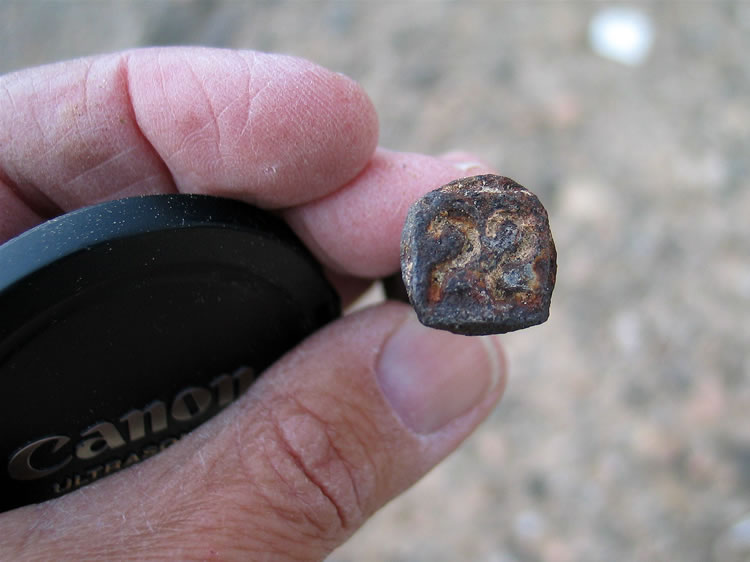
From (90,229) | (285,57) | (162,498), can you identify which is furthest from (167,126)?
(162,498)

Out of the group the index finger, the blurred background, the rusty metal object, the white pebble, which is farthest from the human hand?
the white pebble

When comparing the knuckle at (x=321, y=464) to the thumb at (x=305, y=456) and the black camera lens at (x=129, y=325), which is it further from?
the black camera lens at (x=129, y=325)

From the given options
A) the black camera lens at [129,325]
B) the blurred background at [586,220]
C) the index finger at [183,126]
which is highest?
the index finger at [183,126]

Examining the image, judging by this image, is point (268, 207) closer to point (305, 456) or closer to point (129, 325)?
point (129, 325)

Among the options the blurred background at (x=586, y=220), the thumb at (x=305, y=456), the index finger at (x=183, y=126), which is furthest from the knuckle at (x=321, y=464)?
the blurred background at (x=586, y=220)

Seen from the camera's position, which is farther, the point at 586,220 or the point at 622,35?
the point at 622,35

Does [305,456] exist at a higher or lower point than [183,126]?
lower

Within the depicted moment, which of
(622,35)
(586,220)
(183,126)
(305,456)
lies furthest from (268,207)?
(622,35)
